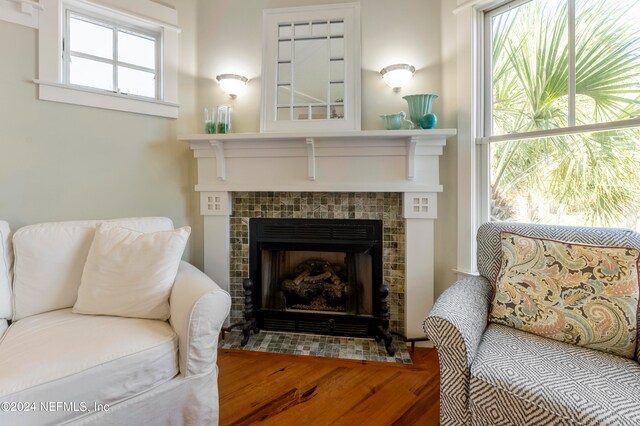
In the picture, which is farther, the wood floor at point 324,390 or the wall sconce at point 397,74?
the wall sconce at point 397,74

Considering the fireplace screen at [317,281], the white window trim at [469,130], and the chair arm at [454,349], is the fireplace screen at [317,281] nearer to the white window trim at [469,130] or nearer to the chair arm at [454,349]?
the white window trim at [469,130]

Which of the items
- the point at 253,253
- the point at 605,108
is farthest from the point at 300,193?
the point at 605,108

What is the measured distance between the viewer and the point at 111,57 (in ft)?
6.30

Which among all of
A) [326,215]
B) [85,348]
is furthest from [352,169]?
[85,348]

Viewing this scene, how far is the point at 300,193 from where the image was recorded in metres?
2.06

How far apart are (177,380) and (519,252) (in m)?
1.60

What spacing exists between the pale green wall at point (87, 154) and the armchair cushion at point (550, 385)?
1949 millimetres

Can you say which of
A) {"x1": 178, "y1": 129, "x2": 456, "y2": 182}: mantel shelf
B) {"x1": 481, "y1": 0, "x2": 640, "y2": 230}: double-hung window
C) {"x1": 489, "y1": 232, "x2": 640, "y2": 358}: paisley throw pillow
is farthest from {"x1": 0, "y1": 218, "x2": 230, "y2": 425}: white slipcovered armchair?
{"x1": 481, "y1": 0, "x2": 640, "y2": 230}: double-hung window

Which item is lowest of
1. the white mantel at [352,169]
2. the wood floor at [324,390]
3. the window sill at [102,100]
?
the wood floor at [324,390]

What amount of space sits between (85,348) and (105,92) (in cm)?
159

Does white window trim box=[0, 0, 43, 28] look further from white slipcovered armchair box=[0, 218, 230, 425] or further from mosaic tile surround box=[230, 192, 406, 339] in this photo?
mosaic tile surround box=[230, 192, 406, 339]

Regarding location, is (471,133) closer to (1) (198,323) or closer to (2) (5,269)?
(1) (198,323)

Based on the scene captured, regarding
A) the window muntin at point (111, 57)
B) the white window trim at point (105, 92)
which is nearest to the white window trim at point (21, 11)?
the white window trim at point (105, 92)

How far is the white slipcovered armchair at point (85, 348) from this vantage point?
93 centimetres
